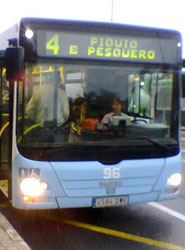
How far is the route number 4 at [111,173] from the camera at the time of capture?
19.2 ft

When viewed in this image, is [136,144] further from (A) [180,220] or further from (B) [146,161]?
(A) [180,220]

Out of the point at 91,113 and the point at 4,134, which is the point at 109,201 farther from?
the point at 4,134

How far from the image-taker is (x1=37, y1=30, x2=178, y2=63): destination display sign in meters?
5.66

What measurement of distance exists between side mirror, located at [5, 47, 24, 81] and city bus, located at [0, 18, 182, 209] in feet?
0.04

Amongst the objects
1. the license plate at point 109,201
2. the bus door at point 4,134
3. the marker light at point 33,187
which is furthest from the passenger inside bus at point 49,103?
the license plate at point 109,201

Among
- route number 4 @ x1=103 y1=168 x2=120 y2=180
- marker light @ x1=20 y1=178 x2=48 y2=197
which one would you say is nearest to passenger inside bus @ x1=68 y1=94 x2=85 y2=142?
route number 4 @ x1=103 y1=168 x2=120 y2=180

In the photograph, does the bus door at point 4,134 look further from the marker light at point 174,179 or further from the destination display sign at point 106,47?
the marker light at point 174,179

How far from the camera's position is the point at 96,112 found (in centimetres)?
583

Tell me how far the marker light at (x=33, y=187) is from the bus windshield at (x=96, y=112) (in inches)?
12.7

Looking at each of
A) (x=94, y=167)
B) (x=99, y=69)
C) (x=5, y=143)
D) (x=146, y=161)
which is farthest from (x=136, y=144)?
(x=5, y=143)

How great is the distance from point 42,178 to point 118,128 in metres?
1.21

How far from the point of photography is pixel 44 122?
5688mm

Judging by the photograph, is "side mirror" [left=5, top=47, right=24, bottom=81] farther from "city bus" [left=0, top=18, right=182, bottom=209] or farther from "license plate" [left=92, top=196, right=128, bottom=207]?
"license plate" [left=92, top=196, right=128, bottom=207]

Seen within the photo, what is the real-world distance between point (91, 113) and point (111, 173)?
84 centimetres
